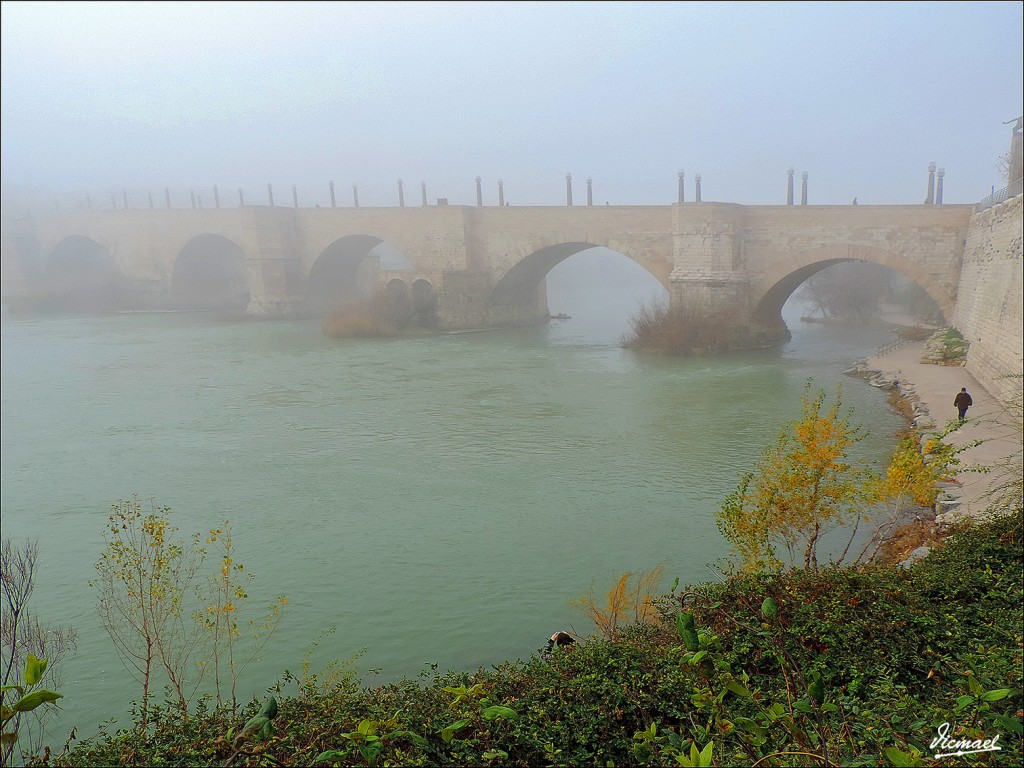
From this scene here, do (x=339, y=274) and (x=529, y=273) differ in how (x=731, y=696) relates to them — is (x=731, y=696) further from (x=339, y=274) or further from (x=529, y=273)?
→ (x=339, y=274)

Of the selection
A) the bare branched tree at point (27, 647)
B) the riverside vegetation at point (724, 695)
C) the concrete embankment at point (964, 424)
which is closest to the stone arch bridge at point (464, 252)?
the concrete embankment at point (964, 424)

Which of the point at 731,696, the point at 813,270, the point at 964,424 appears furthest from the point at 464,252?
the point at 731,696

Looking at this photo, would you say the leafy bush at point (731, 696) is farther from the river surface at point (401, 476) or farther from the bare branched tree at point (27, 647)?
the river surface at point (401, 476)

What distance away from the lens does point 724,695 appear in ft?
8.57

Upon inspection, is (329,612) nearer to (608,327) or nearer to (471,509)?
(471,509)

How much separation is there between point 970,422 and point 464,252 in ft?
58.0

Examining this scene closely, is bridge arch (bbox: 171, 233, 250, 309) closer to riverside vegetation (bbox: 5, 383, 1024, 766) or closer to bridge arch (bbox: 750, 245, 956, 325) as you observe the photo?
bridge arch (bbox: 750, 245, 956, 325)

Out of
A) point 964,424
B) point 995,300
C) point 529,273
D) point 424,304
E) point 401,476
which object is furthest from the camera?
point 529,273

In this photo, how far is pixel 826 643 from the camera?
11.3 feet

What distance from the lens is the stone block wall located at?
9.96 metres

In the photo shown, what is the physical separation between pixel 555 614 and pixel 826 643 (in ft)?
7.84

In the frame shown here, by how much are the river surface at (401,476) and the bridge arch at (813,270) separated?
162 cm

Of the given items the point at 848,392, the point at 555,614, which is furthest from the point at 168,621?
the point at 848,392

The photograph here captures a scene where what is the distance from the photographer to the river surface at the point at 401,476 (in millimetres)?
5453
